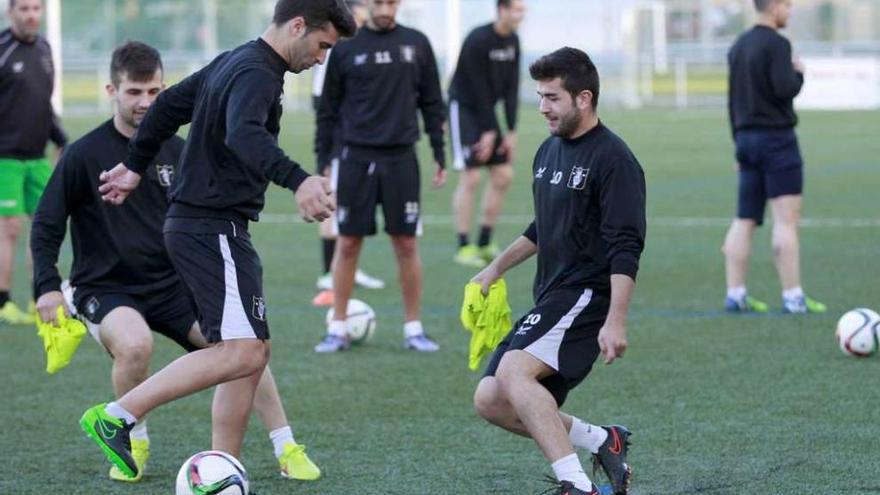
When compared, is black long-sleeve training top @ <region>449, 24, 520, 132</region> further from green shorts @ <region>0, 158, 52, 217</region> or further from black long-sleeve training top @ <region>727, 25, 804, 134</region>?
green shorts @ <region>0, 158, 52, 217</region>

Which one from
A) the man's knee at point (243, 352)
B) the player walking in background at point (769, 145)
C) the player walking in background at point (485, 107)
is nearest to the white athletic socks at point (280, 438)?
the man's knee at point (243, 352)

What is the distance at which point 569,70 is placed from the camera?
5828 millimetres

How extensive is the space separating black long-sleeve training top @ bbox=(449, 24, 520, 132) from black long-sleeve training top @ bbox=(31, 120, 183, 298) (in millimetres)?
7097

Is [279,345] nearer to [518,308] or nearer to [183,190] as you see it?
[518,308]

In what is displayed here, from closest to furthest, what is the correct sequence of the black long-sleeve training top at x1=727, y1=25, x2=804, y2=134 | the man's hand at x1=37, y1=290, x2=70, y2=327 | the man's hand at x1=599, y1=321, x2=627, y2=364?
the man's hand at x1=599, y1=321, x2=627, y2=364, the man's hand at x1=37, y1=290, x2=70, y2=327, the black long-sleeve training top at x1=727, y1=25, x2=804, y2=134

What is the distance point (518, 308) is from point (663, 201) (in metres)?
7.61

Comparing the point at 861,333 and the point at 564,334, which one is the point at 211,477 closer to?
the point at 564,334

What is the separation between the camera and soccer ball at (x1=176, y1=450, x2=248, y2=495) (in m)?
5.79

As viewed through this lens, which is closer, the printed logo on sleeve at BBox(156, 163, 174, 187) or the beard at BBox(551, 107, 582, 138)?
the beard at BBox(551, 107, 582, 138)

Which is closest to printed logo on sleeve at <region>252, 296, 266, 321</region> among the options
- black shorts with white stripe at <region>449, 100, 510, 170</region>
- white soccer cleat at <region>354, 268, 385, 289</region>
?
white soccer cleat at <region>354, 268, 385, 289</region>

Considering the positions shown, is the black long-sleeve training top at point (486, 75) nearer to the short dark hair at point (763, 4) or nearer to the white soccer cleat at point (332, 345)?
the short dark hair at point (763, 4)

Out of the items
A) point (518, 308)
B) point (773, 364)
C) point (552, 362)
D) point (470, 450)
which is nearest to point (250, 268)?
point (552, 362)

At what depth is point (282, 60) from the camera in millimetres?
5684

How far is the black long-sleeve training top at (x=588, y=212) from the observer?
18.7ft
